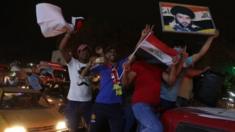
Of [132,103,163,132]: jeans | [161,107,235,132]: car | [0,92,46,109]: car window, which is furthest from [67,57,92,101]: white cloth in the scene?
[161,107,235,132]: car

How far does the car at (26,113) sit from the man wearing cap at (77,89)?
1.81ft

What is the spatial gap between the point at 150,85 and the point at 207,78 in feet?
5.10

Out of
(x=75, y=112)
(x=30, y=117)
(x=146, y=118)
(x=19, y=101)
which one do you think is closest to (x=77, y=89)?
(x=75, y=112)

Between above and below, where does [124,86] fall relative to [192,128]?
above

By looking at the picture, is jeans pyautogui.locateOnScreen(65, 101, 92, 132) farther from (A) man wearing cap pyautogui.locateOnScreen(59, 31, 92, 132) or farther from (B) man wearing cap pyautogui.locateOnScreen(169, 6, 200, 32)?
(B) man wearing cap pyautogui.locateOnScreen(169, 6, 200, 32)

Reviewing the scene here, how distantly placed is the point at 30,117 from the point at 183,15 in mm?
3352

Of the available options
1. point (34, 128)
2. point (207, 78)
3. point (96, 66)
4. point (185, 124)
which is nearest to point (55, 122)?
point (34, 128)

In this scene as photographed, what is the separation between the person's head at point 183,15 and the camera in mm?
5207

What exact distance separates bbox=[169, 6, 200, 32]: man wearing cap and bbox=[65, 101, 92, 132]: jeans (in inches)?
94.9

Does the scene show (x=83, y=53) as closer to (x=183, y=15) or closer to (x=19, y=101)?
(x=19, y=101)

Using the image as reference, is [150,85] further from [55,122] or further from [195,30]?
[55,122]

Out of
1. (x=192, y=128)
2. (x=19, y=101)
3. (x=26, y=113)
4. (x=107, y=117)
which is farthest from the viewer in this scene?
(x=19, y=101)

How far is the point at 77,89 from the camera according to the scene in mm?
6918

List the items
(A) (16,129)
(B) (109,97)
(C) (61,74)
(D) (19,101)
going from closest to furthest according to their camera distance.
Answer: (B) (109,97) → (A) (16,129) → (D) (19,101) → (C) (61,74)
